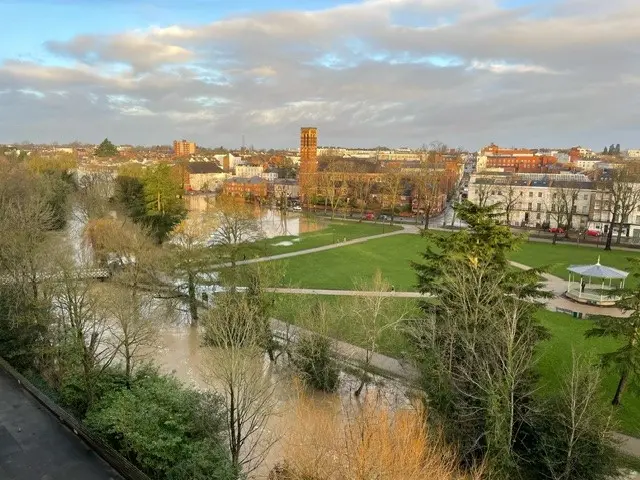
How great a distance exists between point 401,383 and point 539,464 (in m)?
7.02

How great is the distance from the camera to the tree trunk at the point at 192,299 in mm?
25953

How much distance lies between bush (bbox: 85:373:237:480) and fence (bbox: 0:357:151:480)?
43cm

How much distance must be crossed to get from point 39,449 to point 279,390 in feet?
29.1

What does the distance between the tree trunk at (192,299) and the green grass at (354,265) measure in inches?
225

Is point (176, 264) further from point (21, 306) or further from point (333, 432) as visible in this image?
point (333, 432)

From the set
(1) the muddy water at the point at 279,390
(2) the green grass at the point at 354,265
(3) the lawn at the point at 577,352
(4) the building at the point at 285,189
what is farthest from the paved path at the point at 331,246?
(4) the building at the point at 285,189

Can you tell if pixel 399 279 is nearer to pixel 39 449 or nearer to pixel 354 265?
pixel 354 265

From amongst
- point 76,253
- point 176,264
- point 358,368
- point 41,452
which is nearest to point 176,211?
point 76,253

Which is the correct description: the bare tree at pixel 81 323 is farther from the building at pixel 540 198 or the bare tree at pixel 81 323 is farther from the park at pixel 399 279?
the building at pixel 540 198

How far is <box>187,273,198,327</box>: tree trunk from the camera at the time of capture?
26.0 meters

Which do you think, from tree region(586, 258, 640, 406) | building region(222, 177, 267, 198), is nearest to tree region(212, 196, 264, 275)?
tree region(586, 258, 640, 406)

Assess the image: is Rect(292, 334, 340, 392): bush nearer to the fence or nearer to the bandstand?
the fence

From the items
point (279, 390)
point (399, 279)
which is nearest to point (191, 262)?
point (279, 390)

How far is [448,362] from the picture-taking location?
589 inches
